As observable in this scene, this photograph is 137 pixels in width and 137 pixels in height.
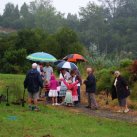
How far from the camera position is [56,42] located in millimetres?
36094

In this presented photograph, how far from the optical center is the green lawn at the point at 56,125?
11.4 meters

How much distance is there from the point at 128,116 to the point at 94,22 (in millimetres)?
78008

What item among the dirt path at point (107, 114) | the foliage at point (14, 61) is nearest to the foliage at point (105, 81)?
the dirt path at point (107, 114)

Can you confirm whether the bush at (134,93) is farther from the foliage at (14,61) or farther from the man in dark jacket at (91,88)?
the foliage at (14,61)

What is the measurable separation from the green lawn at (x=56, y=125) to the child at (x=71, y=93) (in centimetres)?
197

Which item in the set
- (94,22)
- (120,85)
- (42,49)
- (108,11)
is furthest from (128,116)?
(108,11)

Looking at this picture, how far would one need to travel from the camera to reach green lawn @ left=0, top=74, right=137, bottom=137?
37.4 ft

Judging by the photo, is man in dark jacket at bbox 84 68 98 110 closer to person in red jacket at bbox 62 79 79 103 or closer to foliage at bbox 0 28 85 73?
person in red jacket at bbox 62 79 79 103

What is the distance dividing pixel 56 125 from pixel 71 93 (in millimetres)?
4810

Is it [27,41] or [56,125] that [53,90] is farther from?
[27,41]

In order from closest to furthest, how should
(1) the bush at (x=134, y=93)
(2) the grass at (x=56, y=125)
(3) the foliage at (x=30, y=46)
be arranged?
1. (2) the grass at (x=56, y=125)
2. (1) the bush at (x=134, y=93)
3. (3) the foliage at (x=30, y=46)

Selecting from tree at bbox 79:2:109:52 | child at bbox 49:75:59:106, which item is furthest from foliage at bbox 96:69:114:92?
tree at bbox 79:2:109:52

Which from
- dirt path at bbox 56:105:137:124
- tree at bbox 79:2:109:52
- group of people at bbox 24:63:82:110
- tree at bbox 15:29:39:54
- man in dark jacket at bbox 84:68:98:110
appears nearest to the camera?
dirt path at bbox 56:105:137:124

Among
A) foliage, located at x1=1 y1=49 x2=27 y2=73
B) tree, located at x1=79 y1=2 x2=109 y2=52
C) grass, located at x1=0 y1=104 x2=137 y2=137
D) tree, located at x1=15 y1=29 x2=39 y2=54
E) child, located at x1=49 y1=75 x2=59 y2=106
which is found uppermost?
tree, located at x1=79 y1=2 x2=109 y2=52
